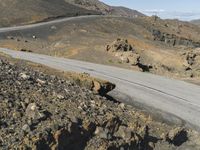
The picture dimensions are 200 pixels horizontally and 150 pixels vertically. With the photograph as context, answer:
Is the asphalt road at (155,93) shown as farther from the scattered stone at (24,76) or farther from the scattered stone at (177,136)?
the scattered stone at (24,76)

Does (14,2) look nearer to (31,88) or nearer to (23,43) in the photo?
(23,43)

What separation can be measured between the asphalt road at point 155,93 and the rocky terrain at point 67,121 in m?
1.92

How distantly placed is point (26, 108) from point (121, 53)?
24547mm

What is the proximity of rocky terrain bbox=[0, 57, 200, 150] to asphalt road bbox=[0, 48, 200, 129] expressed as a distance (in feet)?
6.30

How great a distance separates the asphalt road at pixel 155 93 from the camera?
65.9ft

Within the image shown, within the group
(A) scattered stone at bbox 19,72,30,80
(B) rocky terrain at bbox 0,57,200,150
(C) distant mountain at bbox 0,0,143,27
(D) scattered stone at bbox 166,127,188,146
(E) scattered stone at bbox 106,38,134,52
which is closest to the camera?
(B) rocky terrain at bbox 0,57,200,150

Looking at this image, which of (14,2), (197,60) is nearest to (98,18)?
(14,2)

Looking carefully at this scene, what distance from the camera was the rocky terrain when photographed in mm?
12781

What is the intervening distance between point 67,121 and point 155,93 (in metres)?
10.1

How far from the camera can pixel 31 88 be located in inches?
618

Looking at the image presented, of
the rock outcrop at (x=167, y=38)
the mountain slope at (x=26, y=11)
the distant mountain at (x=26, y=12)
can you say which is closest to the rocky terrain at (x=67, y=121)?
the distant mountain at (x=26, y=12)

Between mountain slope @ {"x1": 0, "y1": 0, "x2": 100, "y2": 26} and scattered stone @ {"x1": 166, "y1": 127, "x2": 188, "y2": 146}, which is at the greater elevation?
mountain slope @ {"x1": 0, "y1": 0, "x2": 100, "y2": 26}

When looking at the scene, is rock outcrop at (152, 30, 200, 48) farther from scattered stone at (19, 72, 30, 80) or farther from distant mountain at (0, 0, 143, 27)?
scattered stone at (19, 72, 30, 80)

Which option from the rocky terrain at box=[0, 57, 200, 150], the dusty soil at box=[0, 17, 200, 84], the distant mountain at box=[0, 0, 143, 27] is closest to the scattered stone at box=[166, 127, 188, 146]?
the rocky terrain at box=[0, 57, 200, 150]
